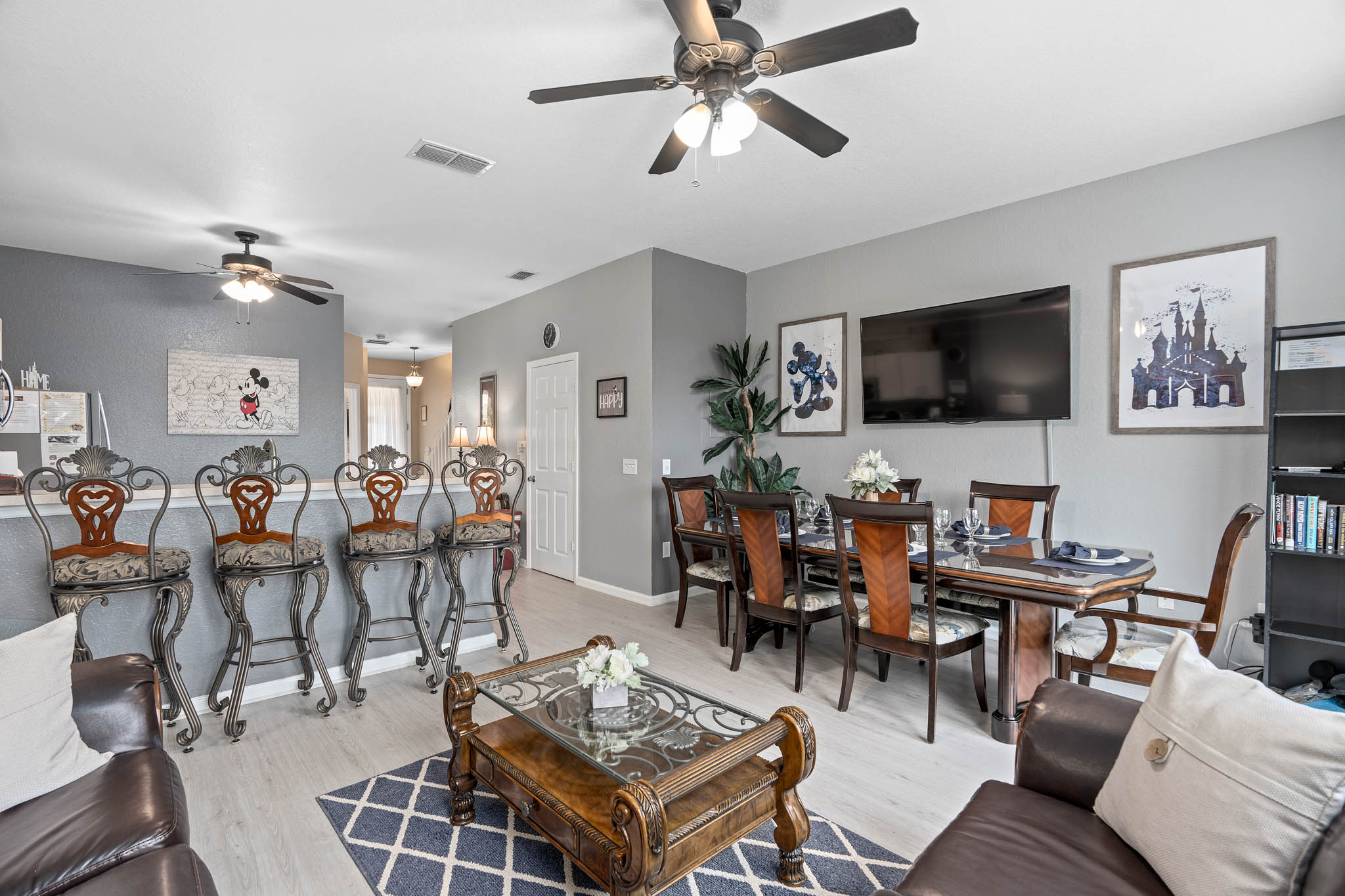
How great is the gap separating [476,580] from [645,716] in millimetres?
2211

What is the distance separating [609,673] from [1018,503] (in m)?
2.86

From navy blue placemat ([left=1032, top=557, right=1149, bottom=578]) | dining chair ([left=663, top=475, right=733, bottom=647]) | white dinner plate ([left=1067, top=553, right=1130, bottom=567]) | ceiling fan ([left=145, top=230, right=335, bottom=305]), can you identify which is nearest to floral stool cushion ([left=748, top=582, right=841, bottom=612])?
dining chair ([left=663, top=475, right=733, bottom=647])

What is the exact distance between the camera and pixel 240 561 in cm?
275

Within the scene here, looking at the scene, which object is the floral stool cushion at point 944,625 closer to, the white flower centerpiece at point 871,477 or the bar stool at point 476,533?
the white flower centerpiece at point 871,477

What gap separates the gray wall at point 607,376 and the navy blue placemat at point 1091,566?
2907mm

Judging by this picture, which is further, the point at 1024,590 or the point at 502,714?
the point at 502,714

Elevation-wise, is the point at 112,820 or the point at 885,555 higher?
the point at 885,555

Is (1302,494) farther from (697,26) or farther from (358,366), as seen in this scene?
(358,366)

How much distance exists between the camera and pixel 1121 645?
253cm

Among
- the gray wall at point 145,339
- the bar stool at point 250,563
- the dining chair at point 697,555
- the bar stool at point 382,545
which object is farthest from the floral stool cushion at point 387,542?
the gray wall at point 145,339

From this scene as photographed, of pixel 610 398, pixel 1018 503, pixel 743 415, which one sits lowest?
pixel 1018 503

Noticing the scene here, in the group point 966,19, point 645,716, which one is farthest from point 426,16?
point 645,716

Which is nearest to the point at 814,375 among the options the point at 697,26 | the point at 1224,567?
the point at 1224,567

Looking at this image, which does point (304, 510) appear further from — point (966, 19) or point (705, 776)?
point (966, 19)
